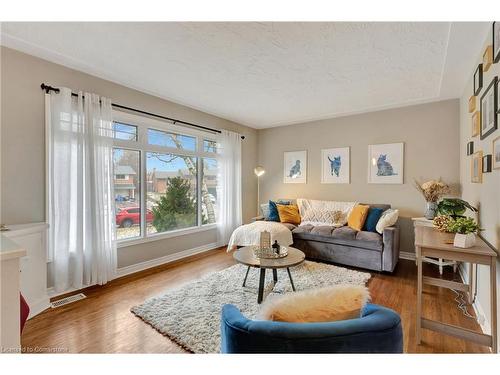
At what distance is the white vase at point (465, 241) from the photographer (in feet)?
5.47

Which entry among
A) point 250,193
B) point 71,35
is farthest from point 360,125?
point 71,35

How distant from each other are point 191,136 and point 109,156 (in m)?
1.54

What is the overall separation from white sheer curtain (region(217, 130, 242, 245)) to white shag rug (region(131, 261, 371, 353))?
1.30m

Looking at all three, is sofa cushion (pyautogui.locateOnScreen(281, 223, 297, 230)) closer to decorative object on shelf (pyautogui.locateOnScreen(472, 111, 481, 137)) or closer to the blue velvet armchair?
decorative object on shelf (pyautogui.locateOnScreen(472, 111, 481, 137))

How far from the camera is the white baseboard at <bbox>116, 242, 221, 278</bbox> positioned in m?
3.25

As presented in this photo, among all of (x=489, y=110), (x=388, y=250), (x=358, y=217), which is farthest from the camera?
(x=358, y=217)

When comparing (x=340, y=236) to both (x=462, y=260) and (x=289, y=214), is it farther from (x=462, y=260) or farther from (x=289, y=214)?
(x=462, y=260)

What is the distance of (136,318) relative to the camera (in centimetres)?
219

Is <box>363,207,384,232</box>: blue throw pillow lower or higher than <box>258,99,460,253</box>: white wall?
lower

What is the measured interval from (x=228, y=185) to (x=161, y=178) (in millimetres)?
1335

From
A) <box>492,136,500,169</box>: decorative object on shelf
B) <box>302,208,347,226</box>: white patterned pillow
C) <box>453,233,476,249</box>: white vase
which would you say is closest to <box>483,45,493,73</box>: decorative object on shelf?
<box>492,136,500,169</box>: decorative object on shelf

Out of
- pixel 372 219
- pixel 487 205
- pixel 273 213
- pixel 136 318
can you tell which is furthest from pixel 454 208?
pixel 136 318
